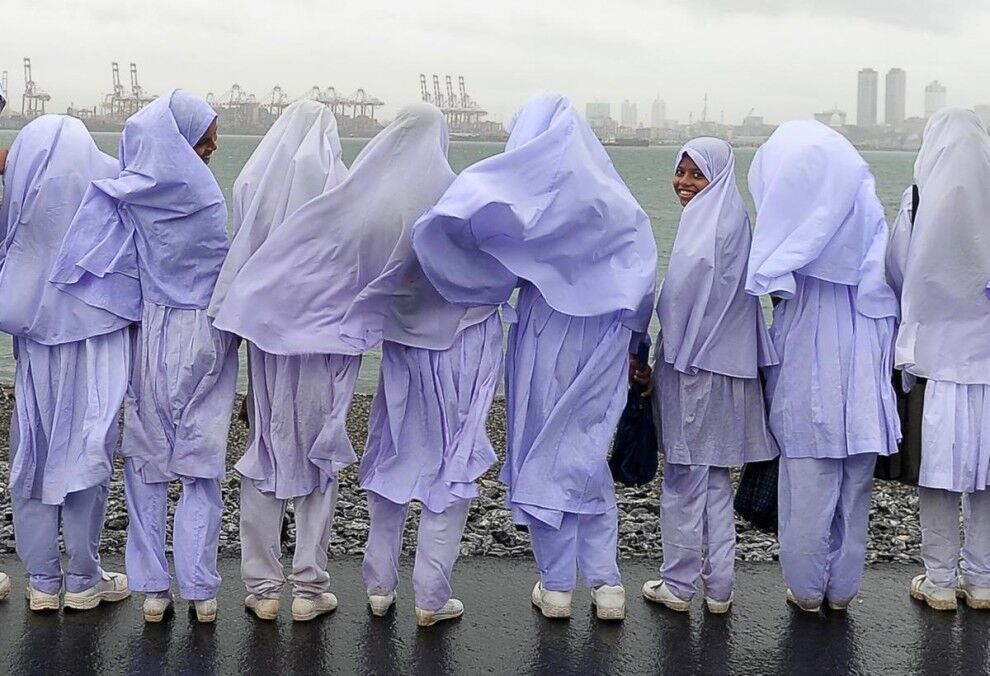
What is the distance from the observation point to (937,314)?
496 cm

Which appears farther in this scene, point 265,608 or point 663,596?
point 663,596

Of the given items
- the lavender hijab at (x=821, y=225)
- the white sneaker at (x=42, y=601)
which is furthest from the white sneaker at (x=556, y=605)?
the white sneaker at (x=42, y=601)

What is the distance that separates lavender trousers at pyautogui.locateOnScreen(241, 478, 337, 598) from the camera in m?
4.87

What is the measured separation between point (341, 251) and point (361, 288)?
164 mm

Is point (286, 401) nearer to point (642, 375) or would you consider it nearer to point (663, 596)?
point (642, 375)

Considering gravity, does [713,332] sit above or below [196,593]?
above

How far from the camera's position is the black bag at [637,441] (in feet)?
17.1

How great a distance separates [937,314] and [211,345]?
2.76 m

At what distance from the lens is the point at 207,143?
16.1ft

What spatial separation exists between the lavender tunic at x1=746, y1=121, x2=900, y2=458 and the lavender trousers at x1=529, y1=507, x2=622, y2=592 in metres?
0.78

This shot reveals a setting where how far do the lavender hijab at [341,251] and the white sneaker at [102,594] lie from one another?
1.20m

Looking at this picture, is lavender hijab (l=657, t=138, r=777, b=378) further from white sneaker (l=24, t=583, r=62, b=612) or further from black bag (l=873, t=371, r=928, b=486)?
white sneaker (l=24, t=583, r=62, b=612)

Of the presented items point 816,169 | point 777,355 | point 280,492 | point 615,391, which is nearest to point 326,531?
point 280,492

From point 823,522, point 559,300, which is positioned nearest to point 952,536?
point 823,522
